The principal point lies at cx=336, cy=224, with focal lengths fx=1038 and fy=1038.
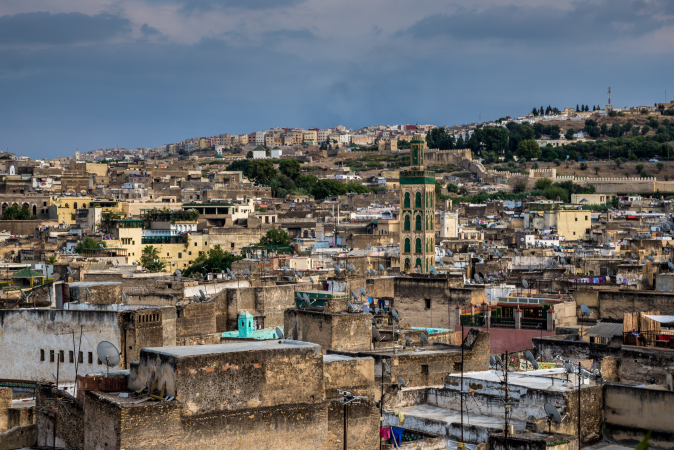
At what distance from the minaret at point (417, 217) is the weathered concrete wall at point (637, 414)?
23121 mm

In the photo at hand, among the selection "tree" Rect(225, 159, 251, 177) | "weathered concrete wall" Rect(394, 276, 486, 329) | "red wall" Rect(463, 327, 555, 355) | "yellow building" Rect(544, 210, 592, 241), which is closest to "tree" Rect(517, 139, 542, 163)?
"tree" Rect(225, 159, 251, 177)

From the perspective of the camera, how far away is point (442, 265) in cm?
3400

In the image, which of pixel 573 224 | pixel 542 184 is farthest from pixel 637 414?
pixel 542 184

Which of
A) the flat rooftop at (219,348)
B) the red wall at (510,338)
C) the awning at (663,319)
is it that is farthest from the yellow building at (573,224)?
the flat rooftop at (219,348)

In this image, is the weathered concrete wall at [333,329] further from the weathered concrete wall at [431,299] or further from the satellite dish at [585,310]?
the weathered concrete wall at [431,299]

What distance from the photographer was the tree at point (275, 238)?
49.0m

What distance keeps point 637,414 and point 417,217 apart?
25.4 meters

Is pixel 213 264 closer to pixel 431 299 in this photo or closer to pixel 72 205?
pixel 72 205

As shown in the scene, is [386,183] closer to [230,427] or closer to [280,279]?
[280,279]

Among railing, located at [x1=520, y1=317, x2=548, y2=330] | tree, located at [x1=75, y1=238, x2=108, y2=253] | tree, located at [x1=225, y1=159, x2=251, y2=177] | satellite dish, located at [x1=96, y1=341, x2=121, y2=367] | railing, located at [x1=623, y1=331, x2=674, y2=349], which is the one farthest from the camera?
tree, located at [x1=225, y1=159, x2=251, y2=177]

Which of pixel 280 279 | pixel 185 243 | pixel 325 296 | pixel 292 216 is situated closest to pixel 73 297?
pixel 325 296

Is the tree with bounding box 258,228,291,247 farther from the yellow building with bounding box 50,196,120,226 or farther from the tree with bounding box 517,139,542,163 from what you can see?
the tree with bounding box 517,139,542,163

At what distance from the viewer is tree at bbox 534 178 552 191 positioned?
289 ft

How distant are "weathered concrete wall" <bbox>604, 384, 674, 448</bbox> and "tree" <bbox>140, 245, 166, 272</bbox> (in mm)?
31361
